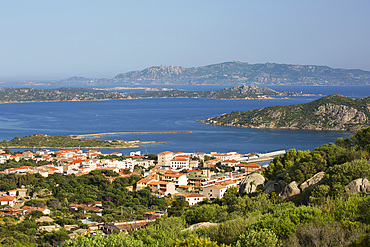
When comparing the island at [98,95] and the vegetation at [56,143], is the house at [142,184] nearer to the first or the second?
the vegetation at [56,143]

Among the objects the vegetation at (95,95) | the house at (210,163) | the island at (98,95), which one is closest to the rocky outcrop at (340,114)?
the house at (210,163)

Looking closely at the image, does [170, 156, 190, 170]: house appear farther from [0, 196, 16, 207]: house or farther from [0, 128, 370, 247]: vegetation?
[0, 196, 16, 207]: house

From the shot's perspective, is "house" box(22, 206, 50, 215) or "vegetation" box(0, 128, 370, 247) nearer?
"vegetation" box(0, 128, 370, 247)

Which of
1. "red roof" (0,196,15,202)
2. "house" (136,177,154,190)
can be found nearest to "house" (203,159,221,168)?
"house" (136,177,154,190)

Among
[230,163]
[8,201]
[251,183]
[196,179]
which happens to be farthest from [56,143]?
[251,183]

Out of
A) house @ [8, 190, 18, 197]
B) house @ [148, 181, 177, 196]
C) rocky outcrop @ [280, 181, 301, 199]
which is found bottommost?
house @ [148, 181, 177, 196]

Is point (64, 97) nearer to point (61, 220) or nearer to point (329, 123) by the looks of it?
point (329, 123)
